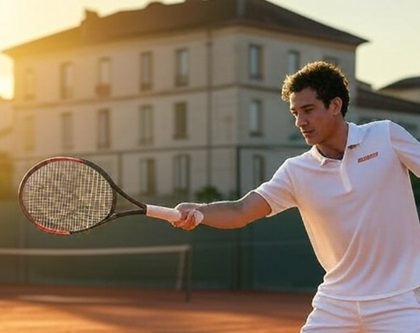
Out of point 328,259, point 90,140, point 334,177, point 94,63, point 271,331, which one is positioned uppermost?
point 94,63

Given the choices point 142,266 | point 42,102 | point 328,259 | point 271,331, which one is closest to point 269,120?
point 42,102

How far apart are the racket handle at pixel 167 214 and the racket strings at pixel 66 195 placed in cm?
35

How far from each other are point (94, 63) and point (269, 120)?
6.81m

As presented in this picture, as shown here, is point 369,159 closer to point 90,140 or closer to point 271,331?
point 271,331

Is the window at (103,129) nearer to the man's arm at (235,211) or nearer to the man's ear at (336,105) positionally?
the man's arm at (235,211)

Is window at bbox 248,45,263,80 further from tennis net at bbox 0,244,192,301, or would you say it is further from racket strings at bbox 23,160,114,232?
racket strings at bbox 23,160,114,232

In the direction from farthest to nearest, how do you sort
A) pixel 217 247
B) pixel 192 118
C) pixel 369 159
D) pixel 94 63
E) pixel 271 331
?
pixel 94 63 → pixel 192 118 → pixel 217 247 → pixel 271 331 → pixel 369 159

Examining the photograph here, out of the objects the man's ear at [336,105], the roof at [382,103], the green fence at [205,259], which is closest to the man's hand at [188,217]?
the man's ear at [336,105]

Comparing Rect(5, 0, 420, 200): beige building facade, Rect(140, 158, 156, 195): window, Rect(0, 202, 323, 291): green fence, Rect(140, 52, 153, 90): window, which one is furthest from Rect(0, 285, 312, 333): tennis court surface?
Rect(140, 52, 153, 90): window

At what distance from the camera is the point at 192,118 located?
115 ft

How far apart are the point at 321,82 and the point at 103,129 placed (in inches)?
1347

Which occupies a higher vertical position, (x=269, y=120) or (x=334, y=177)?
(x=269, y=120)

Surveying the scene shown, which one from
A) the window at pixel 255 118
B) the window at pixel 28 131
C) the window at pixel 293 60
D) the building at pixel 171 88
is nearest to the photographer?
the building at pixel 171 88

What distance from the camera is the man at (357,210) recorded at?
3.94 m
